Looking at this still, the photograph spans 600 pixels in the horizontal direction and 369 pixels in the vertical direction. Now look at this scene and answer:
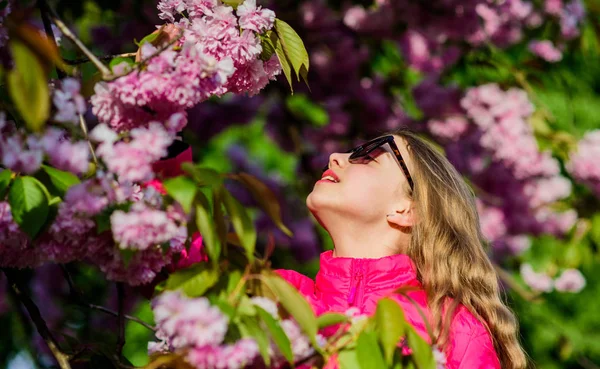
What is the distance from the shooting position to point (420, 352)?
1.33 meters

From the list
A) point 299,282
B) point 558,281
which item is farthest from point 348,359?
point 558,281

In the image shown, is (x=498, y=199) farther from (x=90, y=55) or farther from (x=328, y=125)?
(x=90, y=55)

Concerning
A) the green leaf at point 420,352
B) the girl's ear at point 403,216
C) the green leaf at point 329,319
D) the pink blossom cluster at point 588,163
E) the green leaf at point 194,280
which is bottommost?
the pink blossom cluster at point 588,163

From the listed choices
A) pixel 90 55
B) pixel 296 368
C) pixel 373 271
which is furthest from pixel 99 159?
pixel 373 271

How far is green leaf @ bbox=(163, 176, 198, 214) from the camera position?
4.21 ft

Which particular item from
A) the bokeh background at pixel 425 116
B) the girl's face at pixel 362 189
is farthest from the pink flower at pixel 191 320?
the bokeh background at pixel 425 116

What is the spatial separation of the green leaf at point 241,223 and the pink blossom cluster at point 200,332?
0.10 m

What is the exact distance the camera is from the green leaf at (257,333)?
4.30 ft

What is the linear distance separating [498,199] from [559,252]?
0.44m

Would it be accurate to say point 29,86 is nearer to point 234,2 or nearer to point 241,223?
point 241,223

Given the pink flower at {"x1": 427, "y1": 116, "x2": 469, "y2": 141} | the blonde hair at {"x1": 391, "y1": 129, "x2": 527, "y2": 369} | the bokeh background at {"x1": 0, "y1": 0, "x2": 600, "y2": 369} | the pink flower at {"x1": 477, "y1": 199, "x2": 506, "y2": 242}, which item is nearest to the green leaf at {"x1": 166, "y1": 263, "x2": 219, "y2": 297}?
the blonde hair at {"x1": 391, "y1": 129, "x2": 527, "y2": 369}

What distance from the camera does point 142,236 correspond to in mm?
1357

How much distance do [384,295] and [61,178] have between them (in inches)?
39.9

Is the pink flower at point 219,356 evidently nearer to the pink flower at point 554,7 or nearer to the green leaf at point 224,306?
the green leaf at point 224,306
